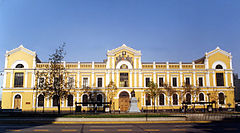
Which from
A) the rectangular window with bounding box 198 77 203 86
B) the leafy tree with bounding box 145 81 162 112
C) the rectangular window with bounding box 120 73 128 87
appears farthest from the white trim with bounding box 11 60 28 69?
the rectangular window with bounding box 198 77 203 86

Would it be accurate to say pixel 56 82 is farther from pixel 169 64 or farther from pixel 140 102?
pixel 169 64

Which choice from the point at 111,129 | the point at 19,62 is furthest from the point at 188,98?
the point at 19,62

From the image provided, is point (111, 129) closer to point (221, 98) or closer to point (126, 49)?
point (126, 49)

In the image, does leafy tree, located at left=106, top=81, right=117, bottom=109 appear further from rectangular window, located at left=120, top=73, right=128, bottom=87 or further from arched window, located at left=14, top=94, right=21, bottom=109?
arched window, located at left=14, top=94, right=21, bottom=109

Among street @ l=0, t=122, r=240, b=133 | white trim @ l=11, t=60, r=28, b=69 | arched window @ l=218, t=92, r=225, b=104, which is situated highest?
white trim @ l=11, t=60, r=28, b=69

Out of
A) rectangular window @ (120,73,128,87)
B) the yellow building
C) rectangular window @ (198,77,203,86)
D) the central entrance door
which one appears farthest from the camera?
rectangular window @ (198,77,203,86)

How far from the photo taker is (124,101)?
50.2m

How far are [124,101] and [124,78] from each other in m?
5.16

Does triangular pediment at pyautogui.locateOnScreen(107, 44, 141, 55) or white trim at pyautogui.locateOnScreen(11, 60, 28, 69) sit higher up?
triangular pediment at pyautogui.locateOnScreen(107, 44, 141, 55)

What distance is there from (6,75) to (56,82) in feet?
71.9

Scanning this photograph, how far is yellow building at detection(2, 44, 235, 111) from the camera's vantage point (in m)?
49.2

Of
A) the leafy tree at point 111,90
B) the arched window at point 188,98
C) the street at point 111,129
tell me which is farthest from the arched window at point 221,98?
the street at point 111,129

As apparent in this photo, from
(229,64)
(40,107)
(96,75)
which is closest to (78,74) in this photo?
(96,75)

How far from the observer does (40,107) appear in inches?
1913
